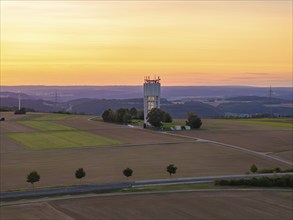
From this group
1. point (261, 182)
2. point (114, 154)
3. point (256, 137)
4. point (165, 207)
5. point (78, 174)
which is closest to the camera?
point (165, 207)

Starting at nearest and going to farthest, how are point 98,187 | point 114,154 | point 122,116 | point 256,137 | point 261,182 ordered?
point 98,187 < point 261,182 < point 114,154 < point 256,137 < point 122,116

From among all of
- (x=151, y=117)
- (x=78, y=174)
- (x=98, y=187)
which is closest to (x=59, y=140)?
(x=151, y=117)

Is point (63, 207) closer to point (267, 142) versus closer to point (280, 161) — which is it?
point (280, 161)

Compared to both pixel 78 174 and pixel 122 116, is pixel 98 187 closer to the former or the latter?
pixel 78 174

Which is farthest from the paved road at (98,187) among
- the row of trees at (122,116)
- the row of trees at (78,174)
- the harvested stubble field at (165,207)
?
the row of trees at (122,116)

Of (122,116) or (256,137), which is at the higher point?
(122,116)

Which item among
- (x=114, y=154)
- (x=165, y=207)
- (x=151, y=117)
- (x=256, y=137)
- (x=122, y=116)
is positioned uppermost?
(x=151, y=117)

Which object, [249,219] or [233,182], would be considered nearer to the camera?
[249,219]

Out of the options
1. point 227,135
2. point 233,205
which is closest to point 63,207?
point 233,205
